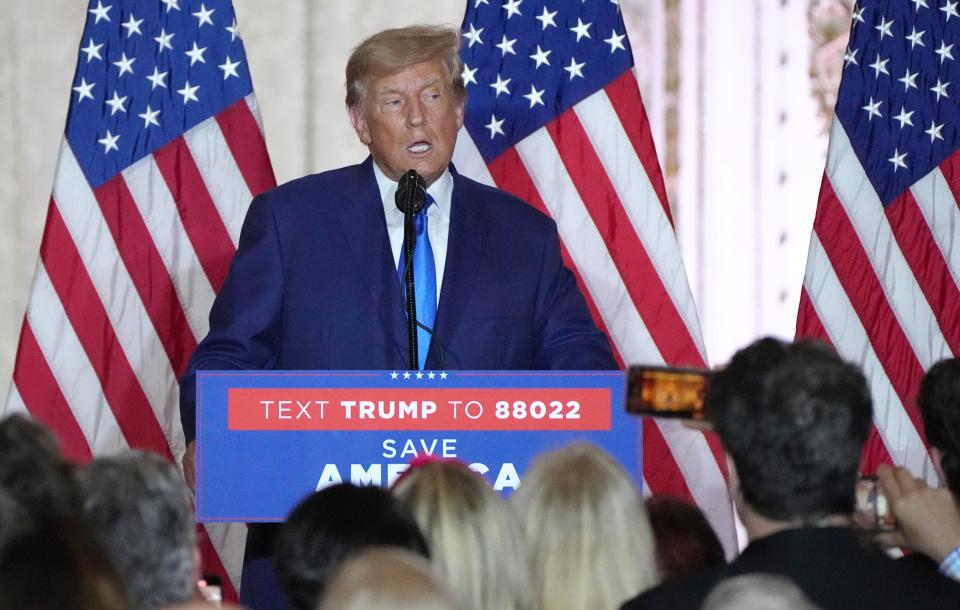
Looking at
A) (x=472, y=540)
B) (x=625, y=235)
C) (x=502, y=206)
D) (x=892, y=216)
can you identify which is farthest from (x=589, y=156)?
(x=472, y=540)

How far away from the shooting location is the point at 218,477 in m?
3.25

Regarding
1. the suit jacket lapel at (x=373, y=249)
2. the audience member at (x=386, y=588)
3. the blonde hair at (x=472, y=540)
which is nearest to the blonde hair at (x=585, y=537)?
the blonde hair at (x=472, y=540)

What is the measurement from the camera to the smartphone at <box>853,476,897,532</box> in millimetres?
2719

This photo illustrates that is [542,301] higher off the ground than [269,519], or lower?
higher

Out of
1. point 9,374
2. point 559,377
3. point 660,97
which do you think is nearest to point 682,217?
point 660,97

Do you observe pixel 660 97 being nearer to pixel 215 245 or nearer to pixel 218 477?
pixel 215 245

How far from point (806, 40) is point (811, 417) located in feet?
14.7

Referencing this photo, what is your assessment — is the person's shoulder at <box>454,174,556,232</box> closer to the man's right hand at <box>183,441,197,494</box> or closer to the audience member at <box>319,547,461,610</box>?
the man's right hand at <box>183,441,197,494</box>

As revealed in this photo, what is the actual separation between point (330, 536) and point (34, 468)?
435 millimetres

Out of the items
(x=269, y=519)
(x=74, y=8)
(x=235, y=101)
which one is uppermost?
(x=74, y=8)

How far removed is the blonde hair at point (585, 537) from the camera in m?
2.58

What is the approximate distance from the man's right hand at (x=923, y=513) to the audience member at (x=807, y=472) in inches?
15.7

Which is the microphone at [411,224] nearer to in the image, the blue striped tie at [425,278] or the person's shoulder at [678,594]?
the blue striped tie at [425,278]

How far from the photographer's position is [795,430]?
2266mm
